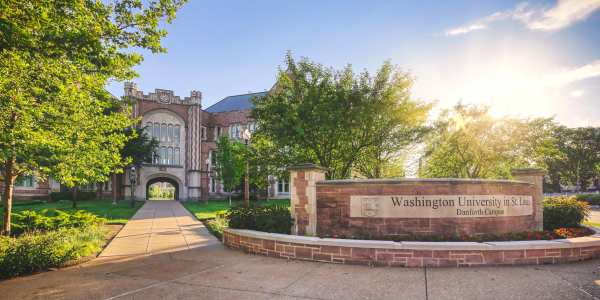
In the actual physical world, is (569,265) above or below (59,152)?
below

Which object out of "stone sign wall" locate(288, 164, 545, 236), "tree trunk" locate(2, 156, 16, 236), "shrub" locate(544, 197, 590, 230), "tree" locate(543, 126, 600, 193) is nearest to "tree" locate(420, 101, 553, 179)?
"shrub" locate(544, 197, 590, 230)

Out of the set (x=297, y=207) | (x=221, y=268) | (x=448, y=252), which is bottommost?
(x=221, y=268)

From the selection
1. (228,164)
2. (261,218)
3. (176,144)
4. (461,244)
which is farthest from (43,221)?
(176,144)

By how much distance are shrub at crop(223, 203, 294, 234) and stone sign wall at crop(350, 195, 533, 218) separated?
5.85 feet

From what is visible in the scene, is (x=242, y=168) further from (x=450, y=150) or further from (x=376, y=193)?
(x=376, y=193)

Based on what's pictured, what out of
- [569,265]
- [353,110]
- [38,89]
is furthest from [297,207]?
[38,89]

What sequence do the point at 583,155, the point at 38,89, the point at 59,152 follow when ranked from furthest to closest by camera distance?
the point at 583,155 < the point at 59,152 < the point at 38,89

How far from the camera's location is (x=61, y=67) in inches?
302

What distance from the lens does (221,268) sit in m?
6.08

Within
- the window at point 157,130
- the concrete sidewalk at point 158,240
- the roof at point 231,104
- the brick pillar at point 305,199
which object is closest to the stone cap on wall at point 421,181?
the brick pillar at point 305,199

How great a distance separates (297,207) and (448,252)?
3431mm

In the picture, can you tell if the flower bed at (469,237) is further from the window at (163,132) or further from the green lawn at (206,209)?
the window at (163,132)

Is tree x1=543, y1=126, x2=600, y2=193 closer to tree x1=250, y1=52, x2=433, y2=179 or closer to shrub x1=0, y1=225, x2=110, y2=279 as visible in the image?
tree x1=250, y1=52, x2=433, y2=179

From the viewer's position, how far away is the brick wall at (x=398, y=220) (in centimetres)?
694
